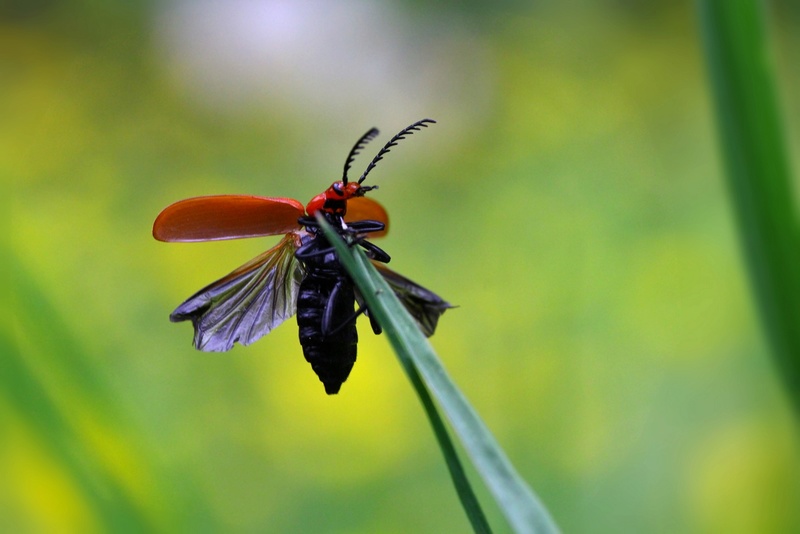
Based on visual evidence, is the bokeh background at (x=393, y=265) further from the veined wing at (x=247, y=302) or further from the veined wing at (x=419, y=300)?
the veined wing at (x=419, y=300)

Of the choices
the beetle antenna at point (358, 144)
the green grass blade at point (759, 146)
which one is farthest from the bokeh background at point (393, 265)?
the beetle antenna at point (358, 144)

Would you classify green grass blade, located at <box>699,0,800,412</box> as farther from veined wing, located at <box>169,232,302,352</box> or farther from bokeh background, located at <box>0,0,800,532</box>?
veined wing, located at <box>169,232,302,352</box>

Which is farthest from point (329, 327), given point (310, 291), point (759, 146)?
point (759, 146)

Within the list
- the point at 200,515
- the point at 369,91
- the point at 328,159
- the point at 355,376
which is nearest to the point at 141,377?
the point at 355,376

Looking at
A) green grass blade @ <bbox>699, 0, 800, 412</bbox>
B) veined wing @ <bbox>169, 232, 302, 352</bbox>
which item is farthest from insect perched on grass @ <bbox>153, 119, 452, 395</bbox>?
green grass blade @ <bbox>699, 0, 800, 412</bbox>

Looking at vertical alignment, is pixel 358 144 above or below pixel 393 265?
above

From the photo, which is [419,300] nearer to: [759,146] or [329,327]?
[329,327]
